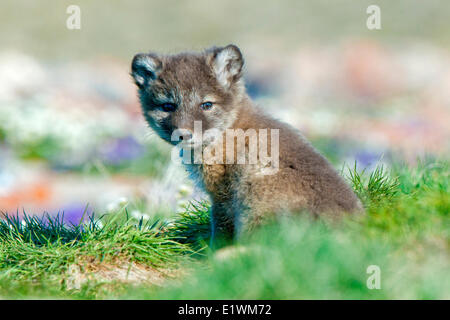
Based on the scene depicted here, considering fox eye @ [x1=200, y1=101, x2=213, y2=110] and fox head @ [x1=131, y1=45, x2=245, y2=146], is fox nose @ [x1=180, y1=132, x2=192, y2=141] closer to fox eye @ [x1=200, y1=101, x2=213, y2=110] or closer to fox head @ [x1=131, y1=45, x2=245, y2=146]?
fox head @ [x1=131, y1=45, x2=245, y2=146]

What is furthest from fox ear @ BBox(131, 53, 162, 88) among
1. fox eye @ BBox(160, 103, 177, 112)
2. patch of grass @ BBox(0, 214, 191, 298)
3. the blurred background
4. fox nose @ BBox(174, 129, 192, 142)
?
the blurred background

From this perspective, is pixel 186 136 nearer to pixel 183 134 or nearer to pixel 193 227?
pixel 183 134

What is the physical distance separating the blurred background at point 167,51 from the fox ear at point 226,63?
7.23 feet

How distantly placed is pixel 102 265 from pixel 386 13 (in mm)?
18178

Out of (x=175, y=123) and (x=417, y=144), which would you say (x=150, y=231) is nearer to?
(x=175, y=123)

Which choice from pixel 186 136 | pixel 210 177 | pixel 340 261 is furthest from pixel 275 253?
pixel 186 136

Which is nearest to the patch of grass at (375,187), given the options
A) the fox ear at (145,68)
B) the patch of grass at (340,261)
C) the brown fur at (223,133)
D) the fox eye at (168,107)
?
the brown fur at (223,133)

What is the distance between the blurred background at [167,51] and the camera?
12148 mm

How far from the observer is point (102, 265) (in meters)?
5.36

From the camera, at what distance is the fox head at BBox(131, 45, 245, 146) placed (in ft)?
18.9

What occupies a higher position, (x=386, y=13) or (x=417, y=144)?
(x=386, y=13)

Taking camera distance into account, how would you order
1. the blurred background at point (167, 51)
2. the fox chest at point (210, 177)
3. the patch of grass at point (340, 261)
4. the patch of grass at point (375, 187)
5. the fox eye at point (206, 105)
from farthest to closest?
the blurred background at point (167, 51) → the patch of grass at point (375, 187) → the fox eye at point (206, 105) → the fox chest at point (210, 177) → the patch of grass at point (340, 261)

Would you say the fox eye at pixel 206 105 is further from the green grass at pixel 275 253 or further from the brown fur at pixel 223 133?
the green grass at pixel 275 253
